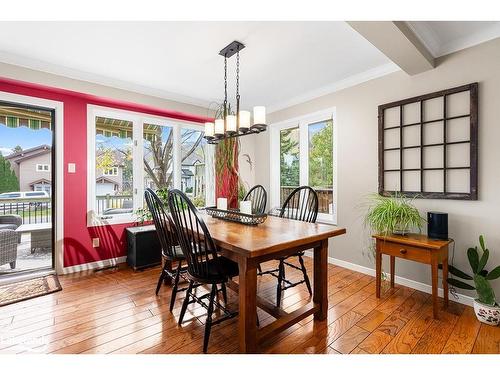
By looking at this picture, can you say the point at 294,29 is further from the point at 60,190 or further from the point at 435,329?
the point at 60,190

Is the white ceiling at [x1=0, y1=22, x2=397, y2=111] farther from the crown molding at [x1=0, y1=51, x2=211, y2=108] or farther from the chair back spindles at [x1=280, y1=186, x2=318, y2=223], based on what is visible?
the chair back spindles at [x1=280, y1=186, x2=318, y2=223]

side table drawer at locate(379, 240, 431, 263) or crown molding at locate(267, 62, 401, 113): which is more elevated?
crown molding at locate(267, 62, 401, 113)

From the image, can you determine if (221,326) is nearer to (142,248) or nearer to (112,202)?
(142,248)

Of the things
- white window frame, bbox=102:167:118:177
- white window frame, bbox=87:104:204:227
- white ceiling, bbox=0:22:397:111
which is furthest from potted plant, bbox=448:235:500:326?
white window frame, bbox=102:167:118:177

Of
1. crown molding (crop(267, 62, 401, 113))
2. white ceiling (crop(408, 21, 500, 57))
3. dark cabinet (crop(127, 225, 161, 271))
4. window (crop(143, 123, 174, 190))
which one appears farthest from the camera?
window (crop(143, 123, 174, 190))

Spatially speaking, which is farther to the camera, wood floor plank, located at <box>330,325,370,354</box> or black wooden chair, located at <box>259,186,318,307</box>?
black wooden chair, located at <box>259,186,318,307</box>

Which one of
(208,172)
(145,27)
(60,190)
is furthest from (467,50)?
(60,190)

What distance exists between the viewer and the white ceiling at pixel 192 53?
2.10 metres

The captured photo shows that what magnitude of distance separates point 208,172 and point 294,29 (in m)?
2.68

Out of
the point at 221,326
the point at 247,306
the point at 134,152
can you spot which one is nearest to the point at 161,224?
the point at 221,326

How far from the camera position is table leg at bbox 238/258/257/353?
4.96 ft

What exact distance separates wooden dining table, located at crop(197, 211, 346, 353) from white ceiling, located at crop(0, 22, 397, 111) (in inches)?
66.8

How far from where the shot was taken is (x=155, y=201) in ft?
6.91
